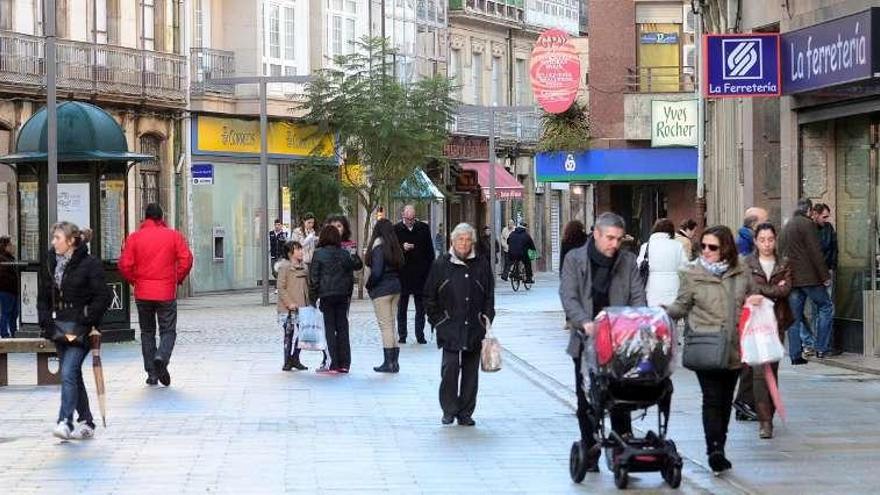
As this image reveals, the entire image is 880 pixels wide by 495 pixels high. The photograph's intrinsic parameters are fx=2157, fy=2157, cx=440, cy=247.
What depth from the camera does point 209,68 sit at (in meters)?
55.1

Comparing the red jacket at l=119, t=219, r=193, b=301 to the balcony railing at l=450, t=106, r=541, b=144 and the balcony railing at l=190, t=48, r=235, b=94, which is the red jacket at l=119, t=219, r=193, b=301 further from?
the balcony railing at l=450, t=106, r=541, b=144

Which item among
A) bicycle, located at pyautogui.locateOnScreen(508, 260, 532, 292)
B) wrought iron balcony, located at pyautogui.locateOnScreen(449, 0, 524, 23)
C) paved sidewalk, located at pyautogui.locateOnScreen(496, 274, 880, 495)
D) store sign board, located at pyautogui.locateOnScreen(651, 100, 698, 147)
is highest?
wrought iron balcony, located at pyautogui.locateOnScreen(449, 0, 524, 23)

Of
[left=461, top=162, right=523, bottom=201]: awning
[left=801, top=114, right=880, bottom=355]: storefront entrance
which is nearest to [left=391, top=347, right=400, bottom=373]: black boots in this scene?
[left=801, top=114, right=880, bottom=355]: storefront entrance

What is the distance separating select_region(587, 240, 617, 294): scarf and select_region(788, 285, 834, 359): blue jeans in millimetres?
10252

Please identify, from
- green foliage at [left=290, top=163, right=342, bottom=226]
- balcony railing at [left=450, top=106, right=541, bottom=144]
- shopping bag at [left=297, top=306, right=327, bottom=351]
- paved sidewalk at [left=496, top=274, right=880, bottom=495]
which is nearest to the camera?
paved sidewalk at [left=496, top=274, right=880, bottom=495]

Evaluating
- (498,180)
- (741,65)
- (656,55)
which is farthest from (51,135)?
(498,180)

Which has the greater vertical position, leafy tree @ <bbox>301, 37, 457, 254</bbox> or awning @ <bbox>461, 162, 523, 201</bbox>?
leafy tree @ <bbox>301, 37, 457, 254</bbox>

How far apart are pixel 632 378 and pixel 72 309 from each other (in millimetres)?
5589

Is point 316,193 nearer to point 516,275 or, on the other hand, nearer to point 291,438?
point 516,275

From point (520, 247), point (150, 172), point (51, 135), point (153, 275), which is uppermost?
point (51, 135)

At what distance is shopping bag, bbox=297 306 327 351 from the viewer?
23.9 meters

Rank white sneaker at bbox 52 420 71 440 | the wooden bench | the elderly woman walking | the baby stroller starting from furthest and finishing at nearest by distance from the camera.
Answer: the wooden bench
the elderly woman walking
white sneaker at bbox 52 420 71 440
the baby stroller

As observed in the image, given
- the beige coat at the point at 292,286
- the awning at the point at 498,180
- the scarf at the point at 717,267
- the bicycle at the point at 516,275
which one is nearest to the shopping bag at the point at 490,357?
the scarf at the point at 717,267

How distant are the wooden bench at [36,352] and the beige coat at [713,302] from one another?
9.17m
